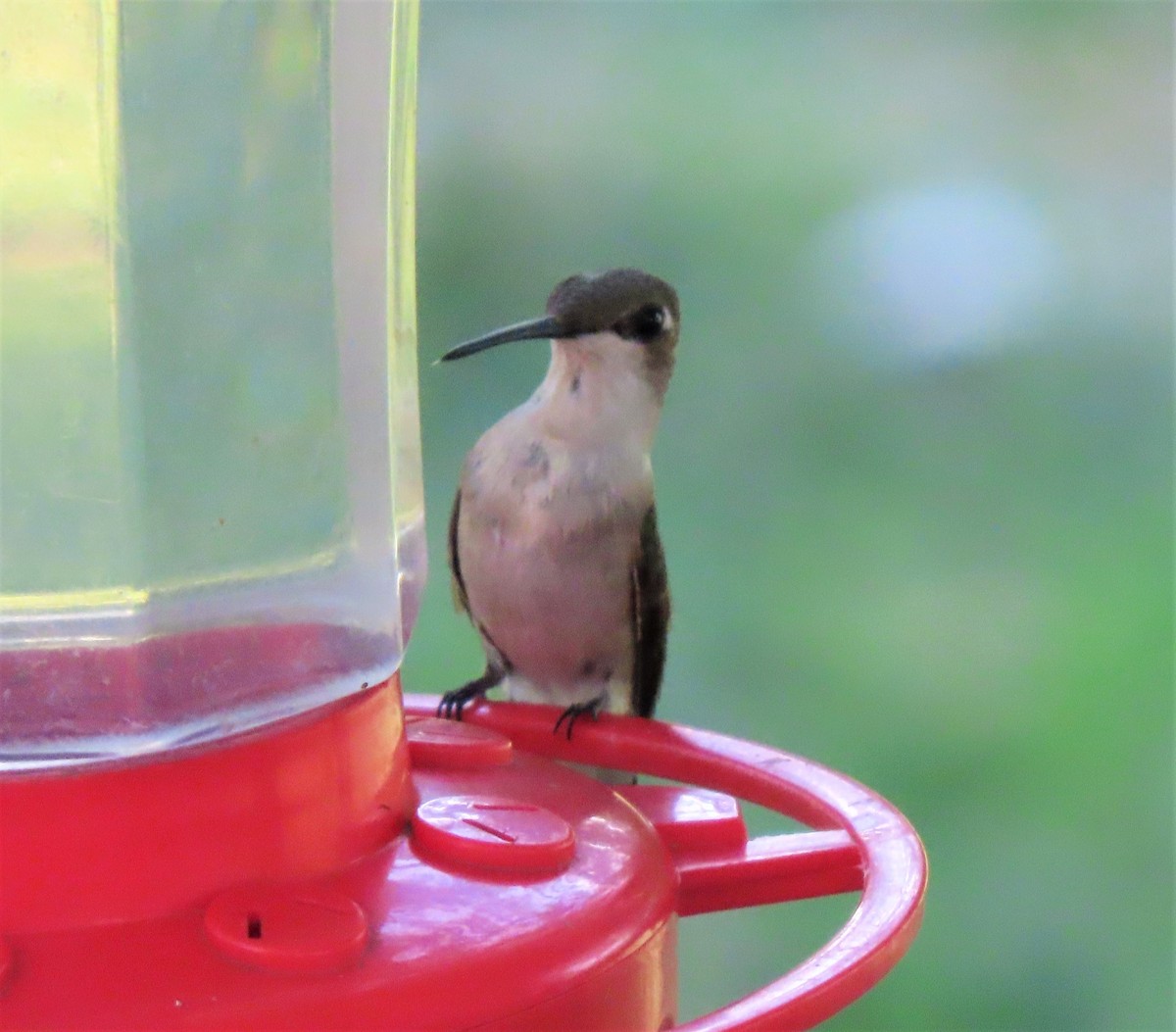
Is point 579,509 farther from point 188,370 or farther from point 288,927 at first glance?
point 288,927

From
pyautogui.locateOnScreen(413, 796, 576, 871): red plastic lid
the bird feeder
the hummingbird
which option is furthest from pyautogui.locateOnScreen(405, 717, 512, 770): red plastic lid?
the hummingbird

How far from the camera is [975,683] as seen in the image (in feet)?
11.8

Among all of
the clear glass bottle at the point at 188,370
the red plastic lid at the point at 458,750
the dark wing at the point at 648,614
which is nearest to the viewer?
the clear glass bottle at the point at 188,370

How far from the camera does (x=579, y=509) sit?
2330mm

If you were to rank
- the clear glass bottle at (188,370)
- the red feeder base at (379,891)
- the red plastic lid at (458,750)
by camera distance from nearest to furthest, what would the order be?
the red feeder base at (379,891), the clear glass bottle at (188,370), the red plastic lid at (458,750)

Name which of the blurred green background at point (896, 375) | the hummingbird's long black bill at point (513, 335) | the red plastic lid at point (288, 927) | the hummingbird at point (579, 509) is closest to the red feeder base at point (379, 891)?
the red plastic lid at point (288, 927)

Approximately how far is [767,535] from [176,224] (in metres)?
2.51

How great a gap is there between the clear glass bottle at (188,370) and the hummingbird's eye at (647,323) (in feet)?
3.21

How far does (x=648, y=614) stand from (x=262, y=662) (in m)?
1.28

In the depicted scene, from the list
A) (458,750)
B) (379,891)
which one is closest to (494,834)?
(379,891)

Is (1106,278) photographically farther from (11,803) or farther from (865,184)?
(11,803)

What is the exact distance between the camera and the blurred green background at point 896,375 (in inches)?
134

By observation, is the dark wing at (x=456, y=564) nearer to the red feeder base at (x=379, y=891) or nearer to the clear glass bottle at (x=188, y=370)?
the clear glass bottle at (x=188, y=370)

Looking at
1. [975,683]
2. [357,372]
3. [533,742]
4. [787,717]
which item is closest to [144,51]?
[357,372]
